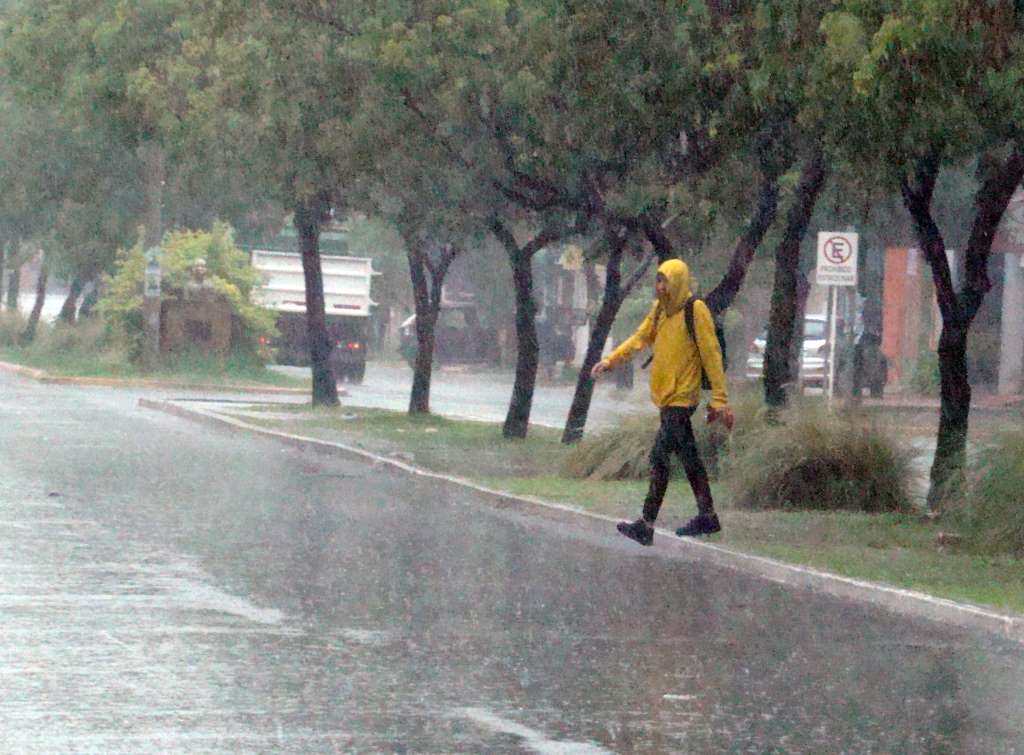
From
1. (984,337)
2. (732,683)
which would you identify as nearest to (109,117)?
(984,337)

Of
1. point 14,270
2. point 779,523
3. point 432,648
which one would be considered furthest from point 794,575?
point 14,270

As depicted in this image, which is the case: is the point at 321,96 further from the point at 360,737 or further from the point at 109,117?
the point at 360,737

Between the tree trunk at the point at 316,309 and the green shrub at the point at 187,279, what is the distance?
519 inches

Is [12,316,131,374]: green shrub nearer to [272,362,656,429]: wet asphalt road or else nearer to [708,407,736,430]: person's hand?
[272,362,656,429]: wet asphalt road

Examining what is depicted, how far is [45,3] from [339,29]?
14.8 m

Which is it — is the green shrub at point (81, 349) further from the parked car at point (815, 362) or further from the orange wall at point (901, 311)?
the orange wall at point (901, 311)

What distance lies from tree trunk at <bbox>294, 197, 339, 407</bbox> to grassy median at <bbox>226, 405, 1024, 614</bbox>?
22.6ft

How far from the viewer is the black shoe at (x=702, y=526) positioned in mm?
14062

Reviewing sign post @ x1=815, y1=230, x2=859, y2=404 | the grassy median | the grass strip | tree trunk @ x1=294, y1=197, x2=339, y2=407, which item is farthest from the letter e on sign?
the grass strip

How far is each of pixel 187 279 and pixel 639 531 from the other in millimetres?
34127

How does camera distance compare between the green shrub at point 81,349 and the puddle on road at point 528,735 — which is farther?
the green shrub at point 81,349

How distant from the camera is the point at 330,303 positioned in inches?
2018

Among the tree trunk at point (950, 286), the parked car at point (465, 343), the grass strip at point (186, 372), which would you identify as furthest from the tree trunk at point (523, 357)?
the parked car at point (465, 343)

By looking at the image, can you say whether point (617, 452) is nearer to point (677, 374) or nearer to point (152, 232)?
point (677, 374)
